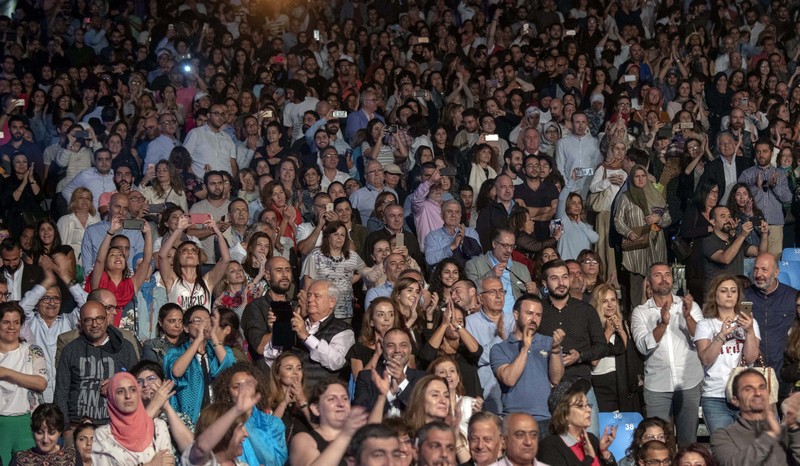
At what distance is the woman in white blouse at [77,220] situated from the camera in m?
12.6

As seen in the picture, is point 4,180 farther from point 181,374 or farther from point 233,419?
point 233,419

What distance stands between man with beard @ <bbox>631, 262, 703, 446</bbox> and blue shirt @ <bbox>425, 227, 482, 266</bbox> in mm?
2305

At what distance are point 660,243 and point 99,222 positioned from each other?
5.01 m

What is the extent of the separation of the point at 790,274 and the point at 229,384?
5.80 m

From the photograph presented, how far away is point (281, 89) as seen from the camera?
16.9 meters

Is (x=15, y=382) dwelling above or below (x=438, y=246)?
below

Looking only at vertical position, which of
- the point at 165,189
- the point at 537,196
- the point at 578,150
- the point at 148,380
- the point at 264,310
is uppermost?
the point at 578,150

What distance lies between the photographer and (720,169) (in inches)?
537

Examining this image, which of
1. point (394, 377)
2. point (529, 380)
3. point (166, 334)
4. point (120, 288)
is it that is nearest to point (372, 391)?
point (394, 377)

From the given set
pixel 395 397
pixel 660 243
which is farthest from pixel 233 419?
pixel 660 243

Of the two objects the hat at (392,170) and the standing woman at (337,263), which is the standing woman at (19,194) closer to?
the hat at (392,170)

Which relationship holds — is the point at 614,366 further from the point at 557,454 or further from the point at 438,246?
the point at 557,454

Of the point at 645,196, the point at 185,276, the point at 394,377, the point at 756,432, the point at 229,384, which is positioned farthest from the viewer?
the point at 645,196

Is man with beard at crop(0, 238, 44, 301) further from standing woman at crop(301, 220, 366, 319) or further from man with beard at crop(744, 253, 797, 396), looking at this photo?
man with beard at crop(744, 253, 797, 396)
